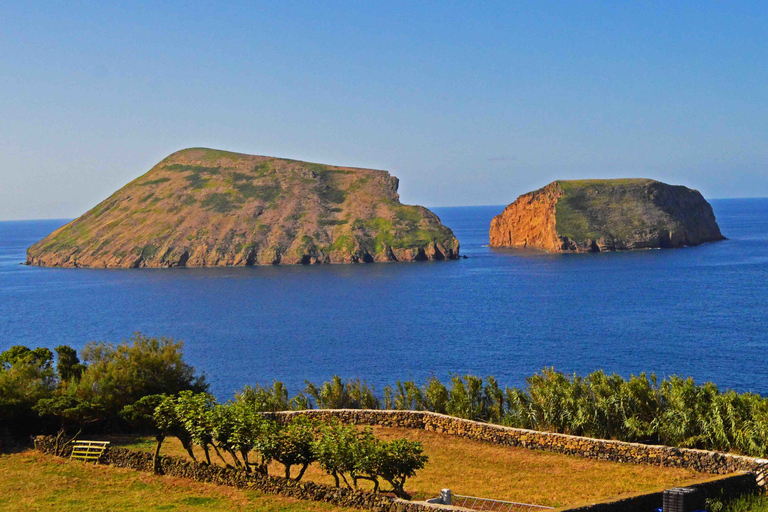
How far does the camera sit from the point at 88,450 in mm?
35844

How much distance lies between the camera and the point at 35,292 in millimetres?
155500

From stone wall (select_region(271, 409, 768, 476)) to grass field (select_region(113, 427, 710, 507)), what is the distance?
1.41 feet

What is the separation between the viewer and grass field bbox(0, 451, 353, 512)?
1088 inches

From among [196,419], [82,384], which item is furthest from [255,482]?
[82,384]

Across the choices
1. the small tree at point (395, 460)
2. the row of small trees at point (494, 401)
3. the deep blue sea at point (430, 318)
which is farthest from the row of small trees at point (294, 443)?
the deep blue sea at point (430, 318)

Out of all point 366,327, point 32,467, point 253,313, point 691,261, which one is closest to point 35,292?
point 253,313

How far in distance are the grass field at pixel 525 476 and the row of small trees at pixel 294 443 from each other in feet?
7.67

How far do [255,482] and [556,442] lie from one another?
1413 centimetres

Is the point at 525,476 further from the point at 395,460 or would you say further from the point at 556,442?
the point at 395,460

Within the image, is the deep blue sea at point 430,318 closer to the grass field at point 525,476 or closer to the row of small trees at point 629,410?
the row of small trees at point 629,410

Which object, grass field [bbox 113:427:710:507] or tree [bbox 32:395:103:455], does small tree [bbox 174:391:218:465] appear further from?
tree [bbox 32:395:103:455]

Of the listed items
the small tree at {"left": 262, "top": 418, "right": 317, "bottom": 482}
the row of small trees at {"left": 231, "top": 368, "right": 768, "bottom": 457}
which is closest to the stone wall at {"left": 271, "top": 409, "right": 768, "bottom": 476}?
the row of small trees at {"left": 231, "top": 368, "right": 768, "bottom": 457}

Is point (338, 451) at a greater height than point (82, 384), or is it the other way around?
point (338, 451)

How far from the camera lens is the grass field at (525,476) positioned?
95.2 feet
